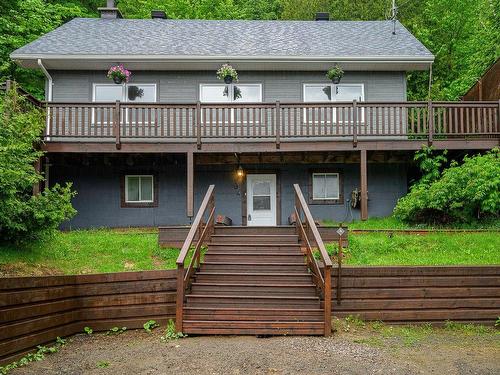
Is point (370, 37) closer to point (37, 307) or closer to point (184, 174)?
point (184, 174)

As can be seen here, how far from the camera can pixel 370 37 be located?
16.0 metres

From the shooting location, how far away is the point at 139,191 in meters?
14.1

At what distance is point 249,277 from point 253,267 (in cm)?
34

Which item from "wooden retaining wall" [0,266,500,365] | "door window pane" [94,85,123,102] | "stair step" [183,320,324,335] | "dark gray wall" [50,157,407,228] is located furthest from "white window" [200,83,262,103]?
"stair step" [183,320,324,335]

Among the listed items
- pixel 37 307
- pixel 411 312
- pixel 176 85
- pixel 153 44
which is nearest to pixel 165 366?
pixel 37 307

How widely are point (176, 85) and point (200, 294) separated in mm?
8479

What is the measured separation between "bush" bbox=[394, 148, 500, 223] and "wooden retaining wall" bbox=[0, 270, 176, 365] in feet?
23.0

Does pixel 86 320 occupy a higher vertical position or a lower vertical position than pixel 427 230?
lower

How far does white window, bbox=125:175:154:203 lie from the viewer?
46.3ft

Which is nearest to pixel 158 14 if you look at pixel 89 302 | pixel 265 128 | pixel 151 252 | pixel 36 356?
pixel 265 128

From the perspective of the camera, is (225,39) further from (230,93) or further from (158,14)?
(158,14)

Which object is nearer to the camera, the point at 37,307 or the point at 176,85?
the point at 37,307

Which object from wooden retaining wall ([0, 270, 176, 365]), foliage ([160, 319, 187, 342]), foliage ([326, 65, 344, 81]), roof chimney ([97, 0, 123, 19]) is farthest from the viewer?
roof chimney ([97, 0, 123, 19])

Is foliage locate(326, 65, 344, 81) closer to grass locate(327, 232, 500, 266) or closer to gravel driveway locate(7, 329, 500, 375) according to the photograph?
grass locate(327, 232, 500, 266)
